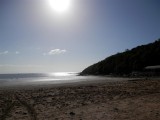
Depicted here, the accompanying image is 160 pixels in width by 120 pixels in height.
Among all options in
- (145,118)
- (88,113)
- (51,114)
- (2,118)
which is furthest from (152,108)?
(2,118)

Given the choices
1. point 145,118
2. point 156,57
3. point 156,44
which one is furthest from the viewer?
point 156,44

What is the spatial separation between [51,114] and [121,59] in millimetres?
91923

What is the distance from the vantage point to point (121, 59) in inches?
3939

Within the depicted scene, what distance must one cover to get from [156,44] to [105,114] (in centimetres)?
8492

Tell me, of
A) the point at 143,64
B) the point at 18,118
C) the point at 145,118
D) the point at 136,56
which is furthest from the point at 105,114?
the point at 136,56

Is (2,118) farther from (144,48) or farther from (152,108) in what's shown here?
(144,48)

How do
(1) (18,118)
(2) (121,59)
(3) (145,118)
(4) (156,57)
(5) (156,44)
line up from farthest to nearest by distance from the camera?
(2) (121,59)
(5) (156,44)
(4) (156,57)
(1) (18,118)
(3) (145,118)

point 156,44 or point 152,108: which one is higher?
point 156,44

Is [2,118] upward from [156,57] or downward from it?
downward

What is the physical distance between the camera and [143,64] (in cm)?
8281

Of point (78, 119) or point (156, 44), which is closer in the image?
point (78, 119)

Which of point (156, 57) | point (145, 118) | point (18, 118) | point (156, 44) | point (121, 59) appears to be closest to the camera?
point (145, 118)

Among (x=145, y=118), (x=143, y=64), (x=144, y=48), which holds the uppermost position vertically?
(x=144, y=48)

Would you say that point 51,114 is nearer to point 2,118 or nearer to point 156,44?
point 2,118
